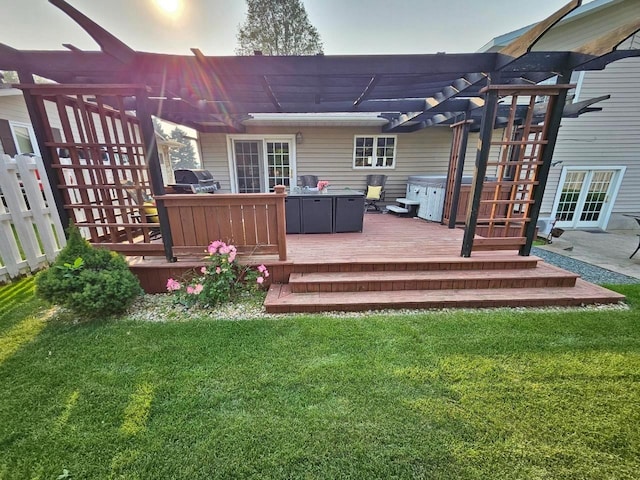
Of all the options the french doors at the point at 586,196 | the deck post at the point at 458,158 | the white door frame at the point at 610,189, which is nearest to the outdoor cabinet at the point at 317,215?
the deck post at the point at 458,158

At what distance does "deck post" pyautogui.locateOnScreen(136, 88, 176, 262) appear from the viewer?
3.11 metres

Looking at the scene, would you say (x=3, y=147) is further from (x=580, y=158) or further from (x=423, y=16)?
(x=580, y=158)

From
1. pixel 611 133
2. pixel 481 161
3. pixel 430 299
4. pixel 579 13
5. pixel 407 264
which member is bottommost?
pixel 430 299

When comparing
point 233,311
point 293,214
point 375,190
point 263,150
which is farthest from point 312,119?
point 233,311

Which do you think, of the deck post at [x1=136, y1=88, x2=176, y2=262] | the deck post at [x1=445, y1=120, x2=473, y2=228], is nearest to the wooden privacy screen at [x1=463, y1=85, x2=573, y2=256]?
the deck post at [x1=445, y1=120, x2=473, y2=228]

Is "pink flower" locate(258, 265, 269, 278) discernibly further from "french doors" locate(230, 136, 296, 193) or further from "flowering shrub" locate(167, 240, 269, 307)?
"french doors" locate(230, 136, 296, 193)

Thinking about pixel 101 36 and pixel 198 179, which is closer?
pixel 101 36

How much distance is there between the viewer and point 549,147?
11.4 feet

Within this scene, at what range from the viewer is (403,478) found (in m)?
1.39

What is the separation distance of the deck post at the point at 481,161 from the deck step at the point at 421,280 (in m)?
0.47

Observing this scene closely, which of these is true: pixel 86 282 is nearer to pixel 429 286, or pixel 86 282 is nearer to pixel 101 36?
pixel 101 36

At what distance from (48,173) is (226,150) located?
466cm

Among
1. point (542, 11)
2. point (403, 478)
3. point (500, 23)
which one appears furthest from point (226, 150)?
point (542, 11)

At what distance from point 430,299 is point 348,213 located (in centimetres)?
247
